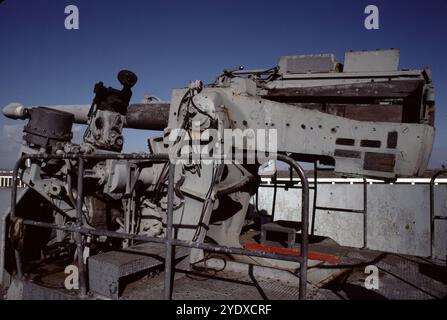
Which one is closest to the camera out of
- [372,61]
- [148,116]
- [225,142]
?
[225,142]

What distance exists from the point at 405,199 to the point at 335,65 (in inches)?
167

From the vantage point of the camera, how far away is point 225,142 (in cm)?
357

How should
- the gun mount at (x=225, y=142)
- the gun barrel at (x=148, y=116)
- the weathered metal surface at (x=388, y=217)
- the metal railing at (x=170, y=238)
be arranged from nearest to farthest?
the metal railing at (x=170, y=238) → the gun mount at (x=225, y=142) → the gun barrel at (x=148, y=116) → the weathered metal surface at (x=388, y=217)

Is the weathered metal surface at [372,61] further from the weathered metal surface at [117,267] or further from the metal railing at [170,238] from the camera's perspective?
the weathered metal surface at [117,267]

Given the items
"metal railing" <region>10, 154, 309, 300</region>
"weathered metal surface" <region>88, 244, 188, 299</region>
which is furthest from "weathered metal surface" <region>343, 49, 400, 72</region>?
"weathered metal surface" <region>88, 244, 188, 299</region>

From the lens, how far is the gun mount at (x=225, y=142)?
354cm

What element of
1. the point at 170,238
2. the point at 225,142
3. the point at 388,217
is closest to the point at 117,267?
the point at 170,238

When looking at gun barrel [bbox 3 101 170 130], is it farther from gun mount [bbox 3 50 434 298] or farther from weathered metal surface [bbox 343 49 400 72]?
weathered metal surface [bbox 343 49 400 72]

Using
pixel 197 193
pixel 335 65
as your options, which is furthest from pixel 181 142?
pixel 335 65

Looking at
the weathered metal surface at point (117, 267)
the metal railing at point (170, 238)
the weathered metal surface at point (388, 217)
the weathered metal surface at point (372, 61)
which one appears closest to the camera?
the metal railing at point (170, 238)

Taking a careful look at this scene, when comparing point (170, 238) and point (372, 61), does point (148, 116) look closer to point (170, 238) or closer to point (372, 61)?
point (372, 61)

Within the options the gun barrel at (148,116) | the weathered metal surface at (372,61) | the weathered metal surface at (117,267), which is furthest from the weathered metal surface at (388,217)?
the weathered metal surface at (117,267)

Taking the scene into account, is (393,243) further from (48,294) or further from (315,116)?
(48,294)
